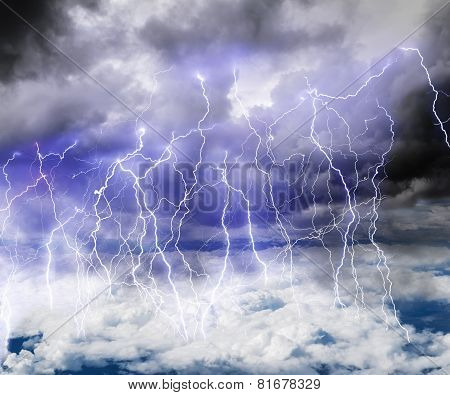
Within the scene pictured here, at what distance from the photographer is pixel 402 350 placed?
4.84 meters

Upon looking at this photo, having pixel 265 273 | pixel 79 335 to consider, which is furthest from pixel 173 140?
pixel 79 335

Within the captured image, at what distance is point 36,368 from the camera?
484 cm

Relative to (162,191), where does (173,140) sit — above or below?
above

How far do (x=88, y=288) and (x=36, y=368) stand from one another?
4.02 ft

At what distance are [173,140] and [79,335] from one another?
307 cm
